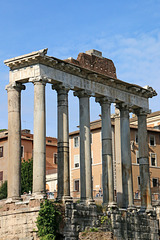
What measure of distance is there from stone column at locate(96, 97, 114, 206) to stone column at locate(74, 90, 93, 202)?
203 cm

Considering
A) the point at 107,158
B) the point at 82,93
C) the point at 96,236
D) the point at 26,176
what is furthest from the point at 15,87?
the point at 26,176

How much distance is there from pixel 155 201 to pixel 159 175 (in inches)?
717

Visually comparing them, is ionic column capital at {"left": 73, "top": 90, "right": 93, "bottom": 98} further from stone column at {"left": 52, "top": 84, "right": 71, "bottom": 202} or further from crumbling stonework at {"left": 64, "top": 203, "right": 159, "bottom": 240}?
crumbling stonework at {"left": 64, "top": 203, "right": 159, "bottom": 240}

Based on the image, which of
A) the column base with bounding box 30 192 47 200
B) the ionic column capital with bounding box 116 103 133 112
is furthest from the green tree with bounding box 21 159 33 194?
the column base with bounding box 30 192 47 200

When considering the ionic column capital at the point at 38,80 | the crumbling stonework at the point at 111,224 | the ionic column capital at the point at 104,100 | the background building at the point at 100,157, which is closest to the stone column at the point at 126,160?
the crumbling stonework at the point at 111,224

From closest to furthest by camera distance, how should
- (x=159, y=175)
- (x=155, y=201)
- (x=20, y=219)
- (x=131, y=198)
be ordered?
(x=20, y=219) < (x=131, y=198) < (x=155, y=201) < (x=159, y=175)

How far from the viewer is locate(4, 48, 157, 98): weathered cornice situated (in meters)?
32.4

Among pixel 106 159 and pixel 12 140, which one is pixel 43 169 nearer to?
pixel 12 140

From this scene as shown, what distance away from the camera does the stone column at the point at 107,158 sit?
3650cm

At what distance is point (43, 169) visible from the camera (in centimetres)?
3103

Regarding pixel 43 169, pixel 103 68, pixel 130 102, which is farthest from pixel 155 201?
pixel 43 169

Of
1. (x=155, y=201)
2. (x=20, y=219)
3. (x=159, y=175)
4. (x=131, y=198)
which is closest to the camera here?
(x=20, y=219)

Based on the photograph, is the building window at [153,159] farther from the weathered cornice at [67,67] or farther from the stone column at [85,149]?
the stone column at [85,149]

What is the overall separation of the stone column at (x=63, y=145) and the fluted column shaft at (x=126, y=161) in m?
6.88
